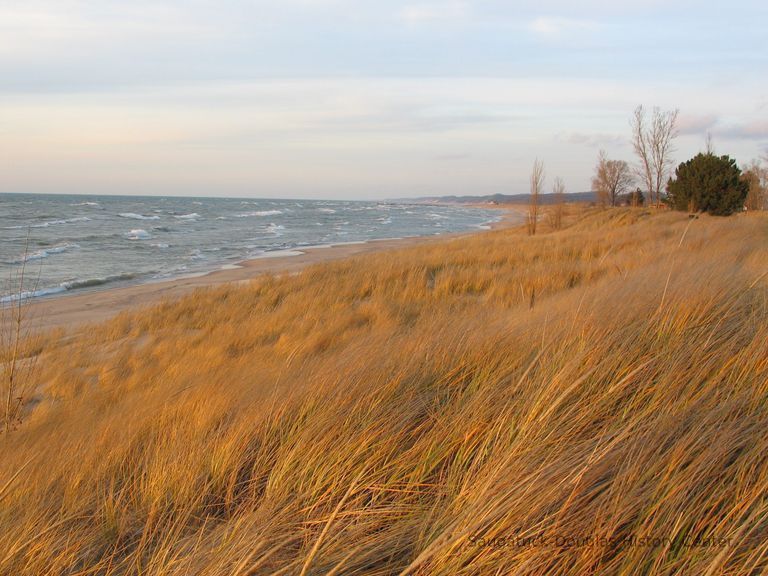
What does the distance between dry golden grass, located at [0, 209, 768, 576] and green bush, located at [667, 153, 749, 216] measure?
71.5 feet

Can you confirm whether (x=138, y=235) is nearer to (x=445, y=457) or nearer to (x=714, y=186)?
(x=714, y=186)

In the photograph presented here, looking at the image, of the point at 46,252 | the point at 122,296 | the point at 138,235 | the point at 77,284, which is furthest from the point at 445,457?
the point at 138,235

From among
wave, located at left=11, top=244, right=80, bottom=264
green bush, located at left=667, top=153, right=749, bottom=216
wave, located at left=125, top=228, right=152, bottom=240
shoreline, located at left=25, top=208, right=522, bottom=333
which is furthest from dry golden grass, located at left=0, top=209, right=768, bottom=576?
wave, located at left=125, top=228, right=152, bottom=240

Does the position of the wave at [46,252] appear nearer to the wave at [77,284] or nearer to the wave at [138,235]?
the wave at [77,284]

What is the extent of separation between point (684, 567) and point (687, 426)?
2.11 feet

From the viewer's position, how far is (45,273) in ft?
57.5

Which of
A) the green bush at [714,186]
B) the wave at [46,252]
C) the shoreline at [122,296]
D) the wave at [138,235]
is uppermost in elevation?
the green bush at [714,186]

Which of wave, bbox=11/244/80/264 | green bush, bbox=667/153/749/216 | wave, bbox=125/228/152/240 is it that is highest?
green bush, bbox=667/153/749/216

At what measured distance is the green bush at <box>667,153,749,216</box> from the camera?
22.9 m

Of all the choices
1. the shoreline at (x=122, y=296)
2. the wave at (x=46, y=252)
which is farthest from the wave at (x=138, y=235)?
the shoreline at (x=122, y=296)

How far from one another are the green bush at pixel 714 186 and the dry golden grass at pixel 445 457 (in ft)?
71.5

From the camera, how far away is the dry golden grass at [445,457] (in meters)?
1.67

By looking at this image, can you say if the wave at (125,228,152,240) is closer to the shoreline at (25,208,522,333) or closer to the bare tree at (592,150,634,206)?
the shoreline at (25,208,522,333)

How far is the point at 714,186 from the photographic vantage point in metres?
23.0
